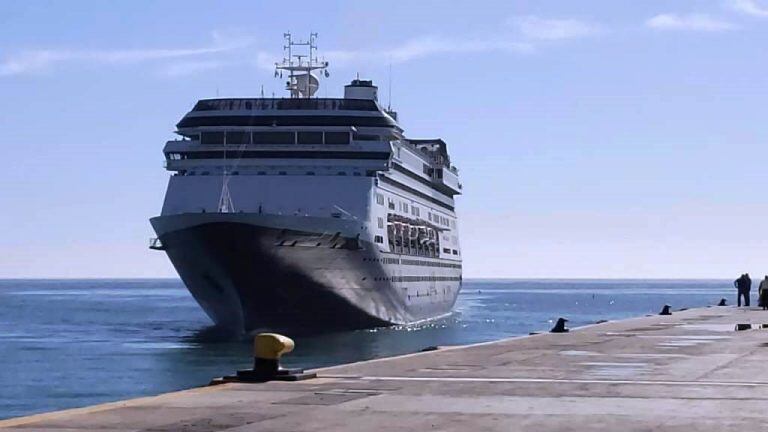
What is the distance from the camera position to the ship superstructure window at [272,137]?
58031mm

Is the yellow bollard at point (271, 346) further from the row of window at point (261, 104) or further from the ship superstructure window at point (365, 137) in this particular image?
the ship superstructure window at point (365, 137)

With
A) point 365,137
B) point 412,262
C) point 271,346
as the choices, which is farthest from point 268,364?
point 412,262

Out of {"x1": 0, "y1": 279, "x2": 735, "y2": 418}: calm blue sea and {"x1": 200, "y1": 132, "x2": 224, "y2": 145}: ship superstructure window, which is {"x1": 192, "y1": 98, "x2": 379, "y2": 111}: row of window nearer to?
{"x1": 200, "y1": 132, "x2": 224, "y2": 145}: ship superstructure window

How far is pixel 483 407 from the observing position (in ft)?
46.2

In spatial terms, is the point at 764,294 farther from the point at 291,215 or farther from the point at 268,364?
the point at 268,364

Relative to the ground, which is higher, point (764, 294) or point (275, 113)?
point (275, 113)

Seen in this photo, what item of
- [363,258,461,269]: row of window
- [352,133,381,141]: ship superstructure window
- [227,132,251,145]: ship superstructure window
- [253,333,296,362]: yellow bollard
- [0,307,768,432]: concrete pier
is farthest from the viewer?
[352,133,381,141]: ship superstructure window

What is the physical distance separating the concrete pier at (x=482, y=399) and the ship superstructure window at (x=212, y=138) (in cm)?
3536

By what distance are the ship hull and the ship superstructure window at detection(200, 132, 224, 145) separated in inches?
228

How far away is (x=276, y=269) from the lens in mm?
50906

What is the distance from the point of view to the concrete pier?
1249cm

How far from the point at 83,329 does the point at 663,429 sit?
61054 millimetres

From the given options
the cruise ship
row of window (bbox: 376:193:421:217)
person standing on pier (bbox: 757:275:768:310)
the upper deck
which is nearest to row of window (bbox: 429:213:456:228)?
row of window (bbox: 376:193:421:217)

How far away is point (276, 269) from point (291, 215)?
228cm
